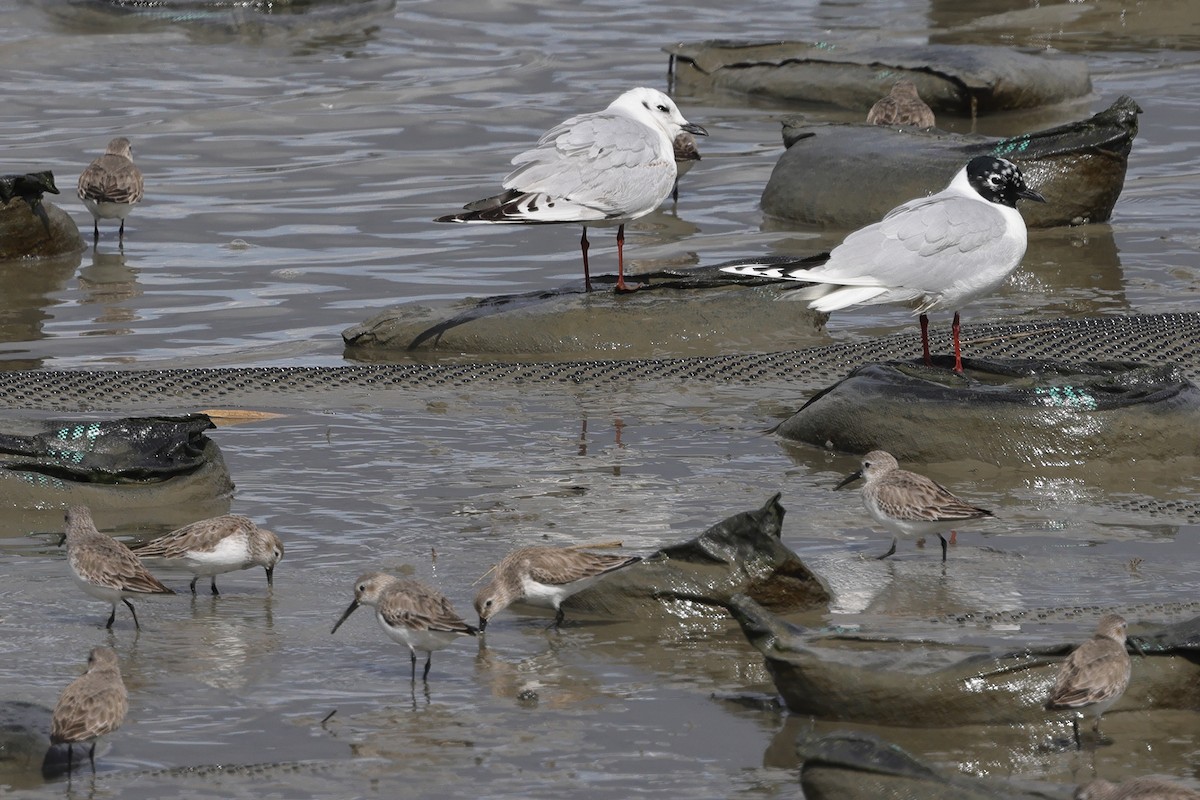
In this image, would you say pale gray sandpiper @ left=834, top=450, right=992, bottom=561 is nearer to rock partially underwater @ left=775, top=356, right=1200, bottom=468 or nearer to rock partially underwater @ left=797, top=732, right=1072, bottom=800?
rock partially underwater @ left=775, top=356, right=1200, bottom=468

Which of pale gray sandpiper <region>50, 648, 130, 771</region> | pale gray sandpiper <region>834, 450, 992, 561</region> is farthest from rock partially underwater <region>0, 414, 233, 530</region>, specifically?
pale gray sandpiper <region>834, 450, 992, 561</region>

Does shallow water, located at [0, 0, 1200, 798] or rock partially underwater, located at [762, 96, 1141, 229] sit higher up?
rock partially underwater, located at [762, 96, 1141, 229]

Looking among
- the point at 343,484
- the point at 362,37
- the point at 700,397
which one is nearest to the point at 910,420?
the point at 700,397

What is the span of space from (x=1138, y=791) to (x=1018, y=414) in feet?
13.2

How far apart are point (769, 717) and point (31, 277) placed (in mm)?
9177

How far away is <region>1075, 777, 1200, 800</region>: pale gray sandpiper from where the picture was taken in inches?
A: 191

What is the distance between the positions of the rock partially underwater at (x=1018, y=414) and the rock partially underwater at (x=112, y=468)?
288 centimetres

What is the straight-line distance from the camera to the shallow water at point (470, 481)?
5.89 meters

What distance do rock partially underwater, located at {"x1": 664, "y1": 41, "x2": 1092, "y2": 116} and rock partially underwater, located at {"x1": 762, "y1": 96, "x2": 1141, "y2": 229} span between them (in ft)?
11.8

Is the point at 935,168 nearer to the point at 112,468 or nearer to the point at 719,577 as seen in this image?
the point at 112,468

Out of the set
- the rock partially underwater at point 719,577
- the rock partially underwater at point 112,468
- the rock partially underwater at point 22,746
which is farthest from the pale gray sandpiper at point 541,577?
the rock partially underwater at point 112,468

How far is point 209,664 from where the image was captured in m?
6.59

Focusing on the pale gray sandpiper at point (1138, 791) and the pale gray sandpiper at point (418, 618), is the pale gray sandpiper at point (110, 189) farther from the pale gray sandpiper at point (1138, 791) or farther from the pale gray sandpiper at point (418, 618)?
the pale gray sandpiper at point (1138, 791)

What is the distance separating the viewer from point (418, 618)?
20.7ft
